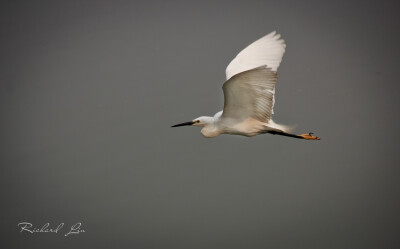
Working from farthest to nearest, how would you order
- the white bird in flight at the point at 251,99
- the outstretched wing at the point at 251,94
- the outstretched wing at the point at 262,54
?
the outstretched wing at the point at 262,54, the white bird in flight at the point at 251,99, the outstretched wing at the point at 251,94

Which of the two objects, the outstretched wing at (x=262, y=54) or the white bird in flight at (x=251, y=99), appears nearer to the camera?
the white bird in flight at (x=251, y=99)

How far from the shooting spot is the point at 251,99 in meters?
2.65

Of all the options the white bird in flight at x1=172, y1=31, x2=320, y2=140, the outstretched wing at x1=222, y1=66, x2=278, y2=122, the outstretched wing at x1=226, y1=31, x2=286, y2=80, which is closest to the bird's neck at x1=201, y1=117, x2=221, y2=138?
the white bird in flight at x1=172, y1=31, x2=320, y2=140

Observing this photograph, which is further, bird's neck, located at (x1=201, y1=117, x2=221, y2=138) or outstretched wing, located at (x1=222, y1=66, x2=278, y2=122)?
bird's neck, located at (x1=201, y1=117, x2=221, y2=138)

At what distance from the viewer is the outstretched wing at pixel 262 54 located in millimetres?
2838

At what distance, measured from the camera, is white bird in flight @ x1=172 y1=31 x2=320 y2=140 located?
2.52 meters

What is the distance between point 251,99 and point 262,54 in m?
0.45

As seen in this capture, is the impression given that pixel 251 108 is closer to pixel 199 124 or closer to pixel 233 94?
pixel 233 94

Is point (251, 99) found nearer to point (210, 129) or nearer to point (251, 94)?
point (251, 94)

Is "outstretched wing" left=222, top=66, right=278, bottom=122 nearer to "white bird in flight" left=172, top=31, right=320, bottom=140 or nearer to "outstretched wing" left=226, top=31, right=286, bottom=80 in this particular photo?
"white bird in flight" left=172, top=31, right=320, bottom=140

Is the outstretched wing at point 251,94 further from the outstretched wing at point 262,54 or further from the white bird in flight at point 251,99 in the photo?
the outstretched wing at point 262,54

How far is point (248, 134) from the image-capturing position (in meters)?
2.85

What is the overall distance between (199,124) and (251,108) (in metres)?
0.45

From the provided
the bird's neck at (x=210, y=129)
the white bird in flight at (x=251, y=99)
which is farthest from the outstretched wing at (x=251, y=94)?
the bird's neck at (x=210, y=129)
